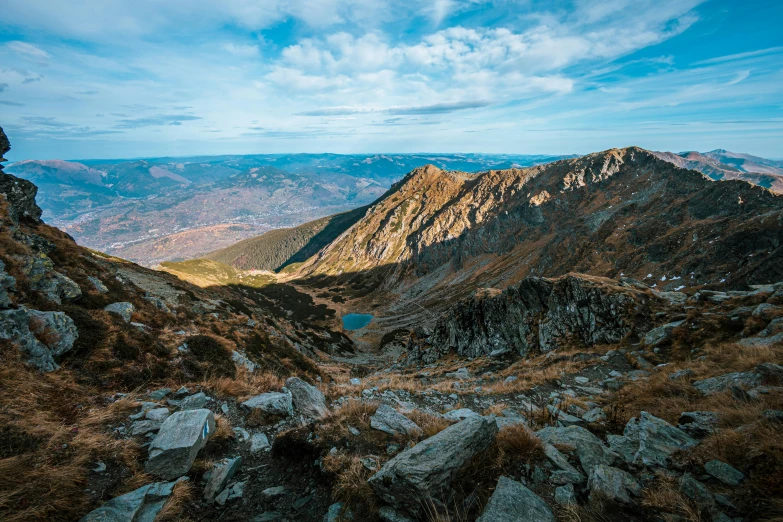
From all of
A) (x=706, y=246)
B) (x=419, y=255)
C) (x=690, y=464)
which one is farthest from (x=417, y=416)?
(x=419, y=255)

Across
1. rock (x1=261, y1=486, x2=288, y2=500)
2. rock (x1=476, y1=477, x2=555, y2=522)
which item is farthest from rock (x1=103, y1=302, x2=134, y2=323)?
rock (x1=476, y1=477, x2=555, y2=522)

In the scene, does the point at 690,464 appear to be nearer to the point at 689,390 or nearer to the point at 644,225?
the point at 689,390

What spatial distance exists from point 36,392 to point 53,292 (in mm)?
7857

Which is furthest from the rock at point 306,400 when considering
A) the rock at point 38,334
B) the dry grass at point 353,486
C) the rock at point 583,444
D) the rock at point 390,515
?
the rock at point 38,334

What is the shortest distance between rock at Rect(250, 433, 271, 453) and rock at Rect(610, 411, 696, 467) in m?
8.08

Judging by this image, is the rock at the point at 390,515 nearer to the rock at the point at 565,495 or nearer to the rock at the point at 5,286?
the rock at the point at 565,495

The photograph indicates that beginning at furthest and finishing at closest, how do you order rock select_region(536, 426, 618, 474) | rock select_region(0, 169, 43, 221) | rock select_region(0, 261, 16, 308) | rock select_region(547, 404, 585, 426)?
rock select_region(0, 169, 43, 221) → rock select_region(0, 261, 16, 308) → rock select_region(547, 404, 585, 426) → rock select_region(536, 426, 618, 474)

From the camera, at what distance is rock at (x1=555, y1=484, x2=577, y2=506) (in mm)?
4805

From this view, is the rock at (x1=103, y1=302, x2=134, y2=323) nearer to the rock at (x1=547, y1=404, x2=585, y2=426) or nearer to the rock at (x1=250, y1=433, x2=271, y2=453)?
the rock at (x1=250, y1=433, x2=271, y2=453)

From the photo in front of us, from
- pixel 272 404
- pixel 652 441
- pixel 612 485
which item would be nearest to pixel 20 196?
pixel 272 404

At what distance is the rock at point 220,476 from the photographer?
18.8 feet

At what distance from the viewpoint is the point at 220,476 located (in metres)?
5.99

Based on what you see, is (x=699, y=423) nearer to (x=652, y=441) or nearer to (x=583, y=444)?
(x=652, y=441)

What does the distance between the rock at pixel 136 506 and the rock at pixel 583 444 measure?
24.0 feet
